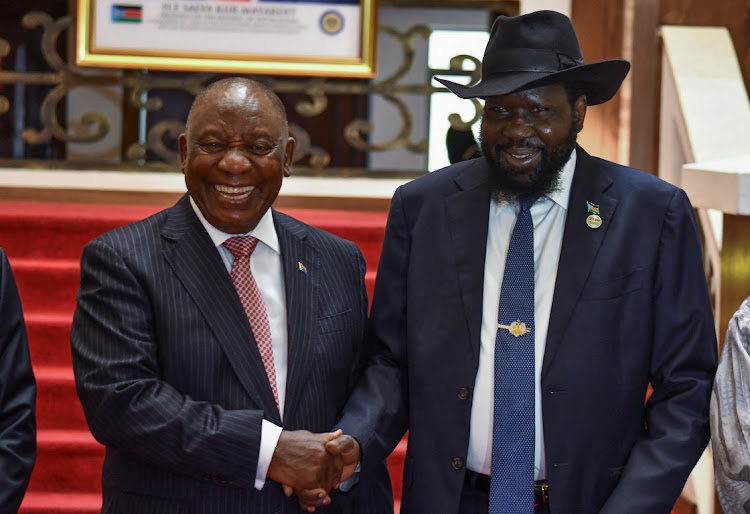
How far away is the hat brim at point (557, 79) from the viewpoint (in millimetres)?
2598

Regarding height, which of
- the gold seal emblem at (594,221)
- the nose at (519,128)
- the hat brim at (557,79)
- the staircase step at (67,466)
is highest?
the hat brim at (557,79)

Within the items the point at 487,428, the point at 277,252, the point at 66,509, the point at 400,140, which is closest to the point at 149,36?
the point at 400,140

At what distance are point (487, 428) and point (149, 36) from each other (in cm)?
416

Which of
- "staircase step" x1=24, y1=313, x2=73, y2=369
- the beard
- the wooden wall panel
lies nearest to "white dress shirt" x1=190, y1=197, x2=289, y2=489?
the beard

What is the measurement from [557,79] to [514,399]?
0.75m

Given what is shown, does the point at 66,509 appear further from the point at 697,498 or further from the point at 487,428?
the point at 697,498

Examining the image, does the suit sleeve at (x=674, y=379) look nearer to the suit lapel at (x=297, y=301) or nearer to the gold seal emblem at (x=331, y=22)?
the suit lapel at (x=297, y=301)

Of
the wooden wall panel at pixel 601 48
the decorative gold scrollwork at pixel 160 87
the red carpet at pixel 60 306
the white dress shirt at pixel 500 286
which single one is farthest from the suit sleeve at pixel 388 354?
the decorative gold scrollwork at pixel 160 87

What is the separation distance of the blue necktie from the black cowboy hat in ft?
1.45

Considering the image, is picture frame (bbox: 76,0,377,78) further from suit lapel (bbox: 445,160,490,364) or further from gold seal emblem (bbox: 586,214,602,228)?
gold seal emblem (bbox: 586,214,602,228)

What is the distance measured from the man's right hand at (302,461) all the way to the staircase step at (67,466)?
6.00 feet

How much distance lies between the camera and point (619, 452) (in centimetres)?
264

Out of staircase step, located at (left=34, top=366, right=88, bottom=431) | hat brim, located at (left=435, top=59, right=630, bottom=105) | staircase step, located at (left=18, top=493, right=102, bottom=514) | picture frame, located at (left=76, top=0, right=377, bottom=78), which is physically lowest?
staircase step, located at (left=18, top=493, right=102, bottom=514)

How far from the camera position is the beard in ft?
8.75
